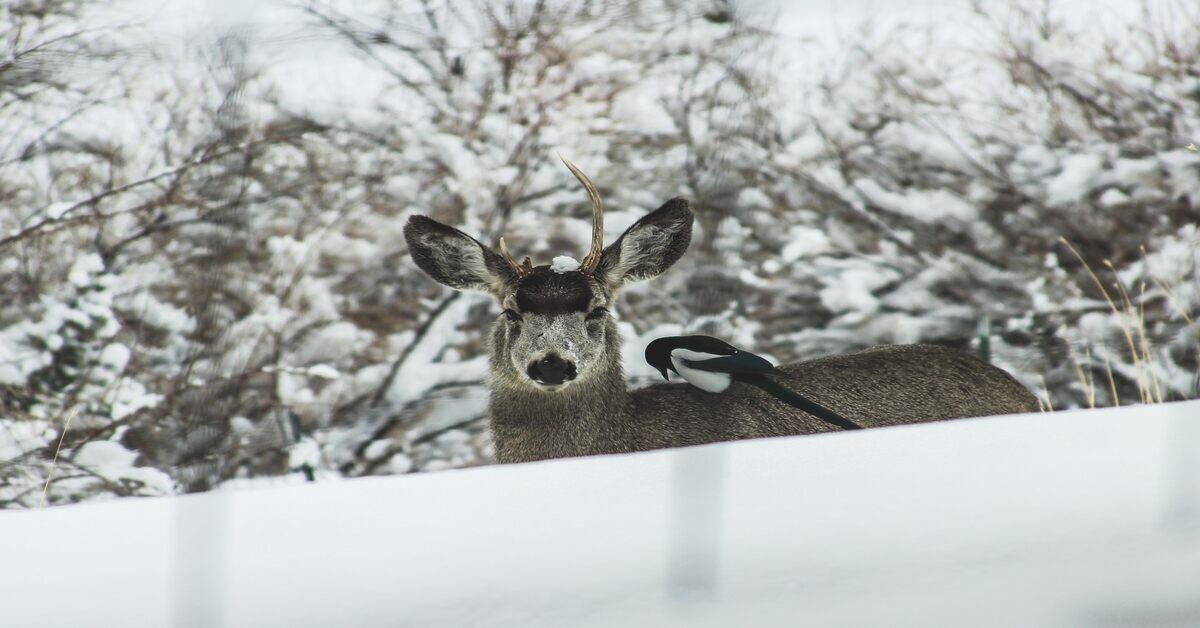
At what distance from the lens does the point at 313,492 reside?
3.81 ft

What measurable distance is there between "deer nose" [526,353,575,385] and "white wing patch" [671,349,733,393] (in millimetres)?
267

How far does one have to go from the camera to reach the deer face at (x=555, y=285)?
181 cm

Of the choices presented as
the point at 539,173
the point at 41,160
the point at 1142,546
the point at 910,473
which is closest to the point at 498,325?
the point at 910,473

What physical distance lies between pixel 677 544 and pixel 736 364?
0.91m

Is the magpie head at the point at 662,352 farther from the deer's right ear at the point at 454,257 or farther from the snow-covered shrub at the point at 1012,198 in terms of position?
the snow-covered shrub at the point at 1012,198

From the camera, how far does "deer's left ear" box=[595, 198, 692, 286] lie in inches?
76.9

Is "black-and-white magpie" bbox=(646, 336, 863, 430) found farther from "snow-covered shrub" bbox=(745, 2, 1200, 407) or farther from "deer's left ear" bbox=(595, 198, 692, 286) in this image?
"snow-covered shrub" bbox=(745, 2, 1200, 407)

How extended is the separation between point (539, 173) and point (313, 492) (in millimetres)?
2500

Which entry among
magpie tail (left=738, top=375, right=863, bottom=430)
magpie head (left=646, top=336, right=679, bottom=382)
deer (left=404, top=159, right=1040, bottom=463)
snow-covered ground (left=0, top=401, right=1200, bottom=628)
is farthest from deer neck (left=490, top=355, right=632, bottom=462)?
snow-covered ground (left=0, top=401, right=1200, bottom=628)

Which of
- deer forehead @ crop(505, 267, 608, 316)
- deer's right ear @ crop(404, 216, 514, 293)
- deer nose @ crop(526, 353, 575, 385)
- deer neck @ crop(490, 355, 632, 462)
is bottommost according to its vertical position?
deer neck @ crop(490, 355, 632, 462)

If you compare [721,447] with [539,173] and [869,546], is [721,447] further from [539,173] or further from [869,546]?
[539,173]

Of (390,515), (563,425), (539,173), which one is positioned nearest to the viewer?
(390,515)

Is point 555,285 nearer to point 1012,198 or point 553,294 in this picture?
point 553,294

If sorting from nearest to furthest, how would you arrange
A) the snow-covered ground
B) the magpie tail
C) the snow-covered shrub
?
the snow-covered ground → the magpie tail → the snow-covered shrub
